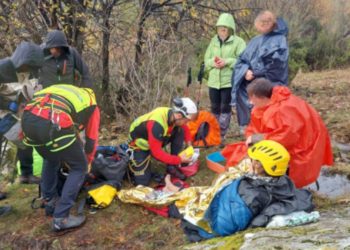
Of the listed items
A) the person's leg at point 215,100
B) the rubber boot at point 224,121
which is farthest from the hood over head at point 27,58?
the rubber boot at point 224,121

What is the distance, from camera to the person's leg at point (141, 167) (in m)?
4.95

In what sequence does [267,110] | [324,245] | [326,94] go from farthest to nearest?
[326,94] → [267,110] → [324,245]

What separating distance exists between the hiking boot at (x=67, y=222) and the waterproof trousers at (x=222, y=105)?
2521 mm

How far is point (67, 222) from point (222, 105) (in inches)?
107

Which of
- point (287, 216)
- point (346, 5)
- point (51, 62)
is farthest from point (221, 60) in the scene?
point (346, 5)

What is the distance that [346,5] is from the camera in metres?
19.8

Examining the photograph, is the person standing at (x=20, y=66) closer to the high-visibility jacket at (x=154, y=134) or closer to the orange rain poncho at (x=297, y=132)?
the high-visibility jacket at (x=154, y=134)

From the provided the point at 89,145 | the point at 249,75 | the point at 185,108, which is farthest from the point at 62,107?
the point at 249,75

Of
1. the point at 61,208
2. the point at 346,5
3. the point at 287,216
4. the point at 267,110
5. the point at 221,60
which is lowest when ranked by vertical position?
the point at 61,208

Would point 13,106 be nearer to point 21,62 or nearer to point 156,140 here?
point 21,62

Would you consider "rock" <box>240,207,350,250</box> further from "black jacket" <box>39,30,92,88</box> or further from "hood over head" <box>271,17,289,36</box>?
"black jacket" <box>39,30,92,88</box>

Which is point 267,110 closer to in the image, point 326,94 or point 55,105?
point 55,105

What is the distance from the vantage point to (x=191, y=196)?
4.25 m

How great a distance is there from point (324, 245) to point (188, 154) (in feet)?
9.25
